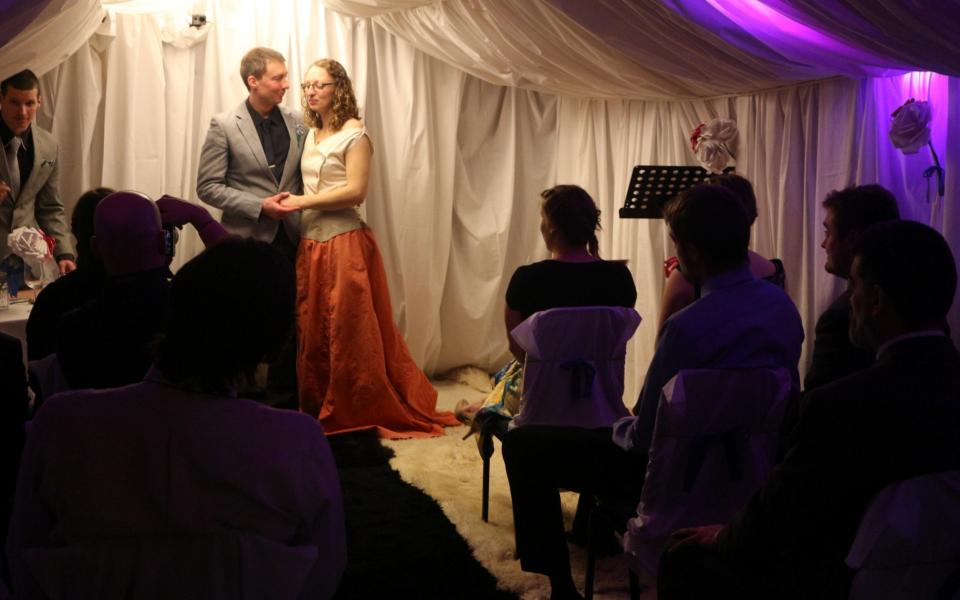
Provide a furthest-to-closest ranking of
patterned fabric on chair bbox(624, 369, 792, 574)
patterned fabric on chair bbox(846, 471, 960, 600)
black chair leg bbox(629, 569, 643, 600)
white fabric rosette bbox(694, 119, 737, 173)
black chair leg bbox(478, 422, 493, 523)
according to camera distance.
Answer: white fabric rosette bbox(694, 119, 737, 173), black chair leg bbox(478, 422, 493, 523), black chair leg bbox(629, 569, 643, 600), patterned fabric on chair bbox(624, 369, 792, 574), patterned fabric on chair bbox(846, 471, 960, 600)

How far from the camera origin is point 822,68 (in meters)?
3.77

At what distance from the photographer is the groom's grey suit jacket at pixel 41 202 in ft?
14.4

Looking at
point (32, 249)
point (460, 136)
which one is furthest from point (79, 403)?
point (460, 136)

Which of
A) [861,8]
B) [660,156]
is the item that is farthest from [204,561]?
[660,156]

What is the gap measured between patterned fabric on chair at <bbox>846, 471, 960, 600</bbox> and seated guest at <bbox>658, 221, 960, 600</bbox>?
58 millimetres

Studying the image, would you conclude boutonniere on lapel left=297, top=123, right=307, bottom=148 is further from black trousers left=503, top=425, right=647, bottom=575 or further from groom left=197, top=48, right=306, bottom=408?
black trousers left=503, top=425, right=647, bottom=575

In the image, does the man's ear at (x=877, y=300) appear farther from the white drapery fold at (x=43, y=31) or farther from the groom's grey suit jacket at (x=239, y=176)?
the groom's grey suit jacket at (x=239, y=176)

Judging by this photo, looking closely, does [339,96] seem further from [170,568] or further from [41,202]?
[170,568]

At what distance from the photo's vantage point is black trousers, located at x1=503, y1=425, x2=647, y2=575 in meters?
2.70

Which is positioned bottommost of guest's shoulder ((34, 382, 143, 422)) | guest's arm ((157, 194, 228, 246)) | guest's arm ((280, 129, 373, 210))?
guest's shoulder ((34, 382, 143, 422))

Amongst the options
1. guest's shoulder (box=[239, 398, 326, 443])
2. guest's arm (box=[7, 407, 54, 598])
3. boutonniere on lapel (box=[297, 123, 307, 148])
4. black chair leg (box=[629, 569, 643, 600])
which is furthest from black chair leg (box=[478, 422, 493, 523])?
boutonniere on lapel (box=[297, 123, 307, 148])

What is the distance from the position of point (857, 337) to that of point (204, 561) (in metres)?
1.22

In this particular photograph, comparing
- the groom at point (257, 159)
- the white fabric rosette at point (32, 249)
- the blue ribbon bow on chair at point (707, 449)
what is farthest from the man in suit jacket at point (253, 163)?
the blue ribbon bow on chair at point (707, 449)

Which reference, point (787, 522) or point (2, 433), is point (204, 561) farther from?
point (787, 522)
